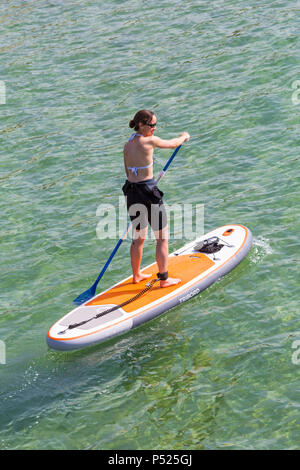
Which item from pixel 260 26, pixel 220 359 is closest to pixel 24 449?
pixel 220 359

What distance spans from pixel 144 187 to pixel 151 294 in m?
1.40

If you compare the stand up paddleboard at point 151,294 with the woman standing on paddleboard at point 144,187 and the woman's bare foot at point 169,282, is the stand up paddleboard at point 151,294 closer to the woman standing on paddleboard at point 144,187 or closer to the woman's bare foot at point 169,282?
the woman's bare foot at point 169,282

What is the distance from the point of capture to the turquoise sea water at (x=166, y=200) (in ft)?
23.6

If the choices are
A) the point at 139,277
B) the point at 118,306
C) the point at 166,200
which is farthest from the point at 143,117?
the point at 166,200

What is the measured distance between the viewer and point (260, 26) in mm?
17203

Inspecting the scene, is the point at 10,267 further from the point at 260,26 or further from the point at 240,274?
the point at 260,26

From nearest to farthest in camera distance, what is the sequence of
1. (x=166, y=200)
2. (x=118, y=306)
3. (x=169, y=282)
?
(x=118, y=306) → (x=169, y=282) → (x=166, y=200)

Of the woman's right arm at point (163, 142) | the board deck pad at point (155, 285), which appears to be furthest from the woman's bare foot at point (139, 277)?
the woman's right arm at point (163, 142)

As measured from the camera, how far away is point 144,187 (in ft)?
27.9

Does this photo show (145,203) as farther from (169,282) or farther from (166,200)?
(166,200)

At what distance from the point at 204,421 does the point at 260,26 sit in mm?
12510

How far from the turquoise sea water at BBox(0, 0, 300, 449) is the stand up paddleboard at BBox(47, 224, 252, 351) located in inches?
7.3

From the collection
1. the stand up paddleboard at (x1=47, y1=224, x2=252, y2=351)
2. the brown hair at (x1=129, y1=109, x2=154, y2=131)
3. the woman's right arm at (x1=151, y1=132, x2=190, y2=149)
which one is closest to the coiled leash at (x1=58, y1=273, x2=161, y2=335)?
the stand up paddleboard at (x1=47, y1=224, x2=252, y2=351)

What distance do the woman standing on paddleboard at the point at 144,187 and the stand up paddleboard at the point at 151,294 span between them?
280mm
